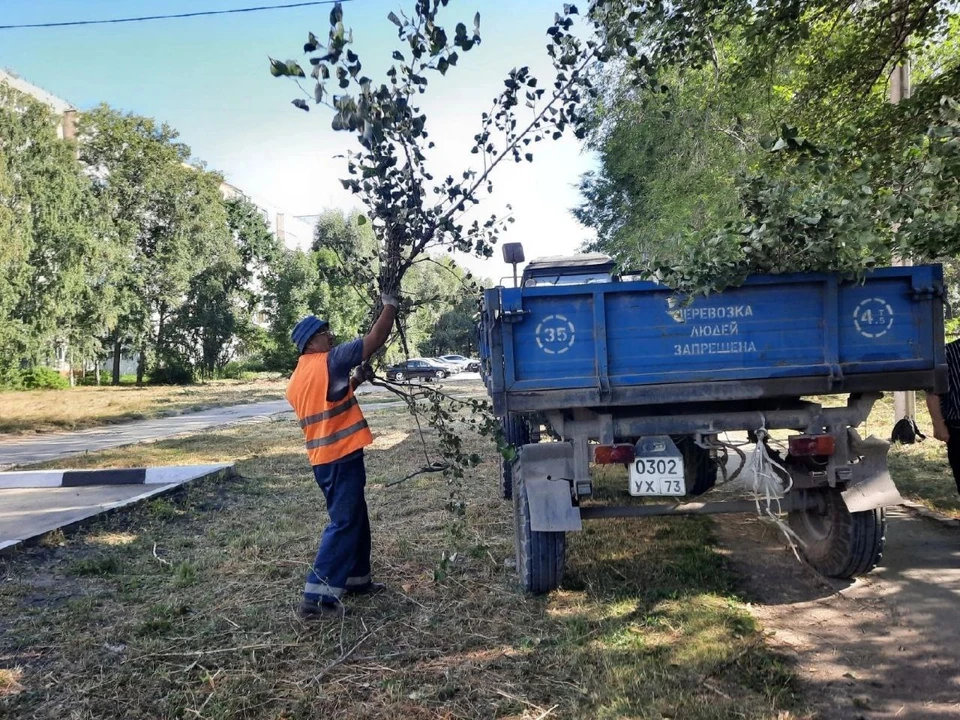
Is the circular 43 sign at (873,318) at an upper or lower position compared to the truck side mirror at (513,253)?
lower

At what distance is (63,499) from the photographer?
7613 millimetres

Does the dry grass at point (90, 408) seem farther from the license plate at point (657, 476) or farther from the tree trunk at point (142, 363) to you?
the license plate at point (657, 476)

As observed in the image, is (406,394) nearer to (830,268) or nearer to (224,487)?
(830,268)

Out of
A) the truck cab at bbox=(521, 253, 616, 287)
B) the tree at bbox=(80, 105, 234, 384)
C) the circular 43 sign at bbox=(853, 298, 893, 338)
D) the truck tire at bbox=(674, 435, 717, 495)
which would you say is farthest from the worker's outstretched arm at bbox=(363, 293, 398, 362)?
the tree at bbox=(80, 105, 234, 384)

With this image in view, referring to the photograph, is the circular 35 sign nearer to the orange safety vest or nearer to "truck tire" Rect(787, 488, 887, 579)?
the orange safety vest

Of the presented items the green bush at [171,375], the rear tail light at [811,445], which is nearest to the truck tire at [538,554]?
the rear tail light at [811,445]

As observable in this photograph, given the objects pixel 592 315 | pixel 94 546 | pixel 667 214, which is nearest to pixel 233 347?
pixel 667 214

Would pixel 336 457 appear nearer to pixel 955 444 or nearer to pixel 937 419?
pixel 937 419

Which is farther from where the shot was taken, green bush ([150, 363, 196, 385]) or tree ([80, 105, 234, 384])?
green bush ([150, 363, 196, 385])

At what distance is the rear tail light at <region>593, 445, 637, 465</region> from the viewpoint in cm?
404

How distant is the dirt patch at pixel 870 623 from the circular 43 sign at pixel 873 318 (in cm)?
157

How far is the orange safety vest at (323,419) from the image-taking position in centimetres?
434

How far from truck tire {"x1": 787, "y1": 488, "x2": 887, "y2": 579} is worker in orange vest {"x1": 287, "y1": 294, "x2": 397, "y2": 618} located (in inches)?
111

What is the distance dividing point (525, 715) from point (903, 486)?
19.0 feet
